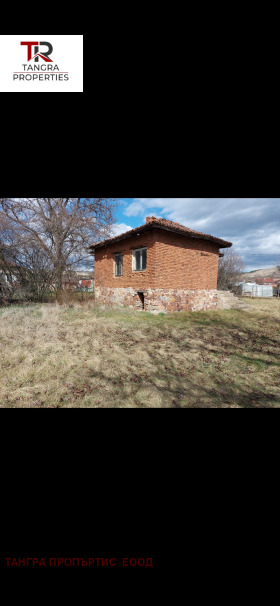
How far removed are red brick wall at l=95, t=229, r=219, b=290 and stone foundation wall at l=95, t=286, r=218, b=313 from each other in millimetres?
270

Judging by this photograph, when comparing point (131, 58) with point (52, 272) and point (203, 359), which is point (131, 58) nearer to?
point (203, 359)

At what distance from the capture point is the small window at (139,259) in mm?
9705

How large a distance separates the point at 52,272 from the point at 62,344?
8696 mm

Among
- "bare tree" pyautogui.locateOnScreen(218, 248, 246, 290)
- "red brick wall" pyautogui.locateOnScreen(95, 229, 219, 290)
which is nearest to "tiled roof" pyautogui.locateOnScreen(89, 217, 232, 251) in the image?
"red brick wall" pyautogui.locateOnScreen(95, 229, 219, 290)

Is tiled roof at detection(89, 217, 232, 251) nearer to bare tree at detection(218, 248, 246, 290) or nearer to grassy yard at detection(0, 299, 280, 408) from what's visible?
grassy yard at detection(0, 299, 280, 408)

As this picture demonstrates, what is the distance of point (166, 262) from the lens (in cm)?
920

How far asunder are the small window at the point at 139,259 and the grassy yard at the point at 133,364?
3479 mm

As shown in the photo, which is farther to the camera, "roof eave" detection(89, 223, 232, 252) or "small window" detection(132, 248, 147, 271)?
"small window" detection(132, 248, 147, 271)

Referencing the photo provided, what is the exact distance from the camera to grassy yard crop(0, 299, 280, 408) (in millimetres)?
3037

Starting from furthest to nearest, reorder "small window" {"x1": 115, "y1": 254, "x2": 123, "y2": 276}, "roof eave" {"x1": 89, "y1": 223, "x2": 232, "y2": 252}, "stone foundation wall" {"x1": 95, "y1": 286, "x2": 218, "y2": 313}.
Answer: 1. "small window" {"x1": 115, "y1": 254, "x2": 123, "y2": 276}
2. "stone foundation wall" {"x1": 95, "y1": 286, "x2": 218, "y2": 313}
3. "roof eave" {"x1": 89, "y1": 223, "x2": 232, "y2": 252}

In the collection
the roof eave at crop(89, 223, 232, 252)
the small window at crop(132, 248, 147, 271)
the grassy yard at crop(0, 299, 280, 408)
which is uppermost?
the roof eave at crop(89, 223, 232, 252)

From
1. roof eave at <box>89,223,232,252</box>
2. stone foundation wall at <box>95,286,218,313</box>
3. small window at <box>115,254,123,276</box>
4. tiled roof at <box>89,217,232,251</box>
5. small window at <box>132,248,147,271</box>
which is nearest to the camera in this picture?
tiled roof at <box>89,217,232,251</box>

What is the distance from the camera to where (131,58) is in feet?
4.10

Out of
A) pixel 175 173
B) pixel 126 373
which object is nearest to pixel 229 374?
pixel 126 373
